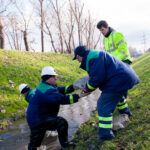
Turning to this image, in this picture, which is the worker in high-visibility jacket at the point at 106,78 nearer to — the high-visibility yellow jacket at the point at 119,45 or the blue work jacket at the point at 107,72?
the blue work jacket at the point at 107,72

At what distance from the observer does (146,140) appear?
326cm

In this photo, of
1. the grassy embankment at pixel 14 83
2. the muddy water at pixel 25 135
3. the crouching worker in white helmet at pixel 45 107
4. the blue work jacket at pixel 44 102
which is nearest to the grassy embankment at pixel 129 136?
the crouching worker in white helmet at pixel 45 107

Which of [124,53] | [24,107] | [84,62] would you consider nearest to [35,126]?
[84,62]

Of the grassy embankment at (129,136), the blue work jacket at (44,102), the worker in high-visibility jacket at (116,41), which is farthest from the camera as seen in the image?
the worker in high-visibility jacket at (116,41)

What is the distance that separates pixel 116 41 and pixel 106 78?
151 centimetres

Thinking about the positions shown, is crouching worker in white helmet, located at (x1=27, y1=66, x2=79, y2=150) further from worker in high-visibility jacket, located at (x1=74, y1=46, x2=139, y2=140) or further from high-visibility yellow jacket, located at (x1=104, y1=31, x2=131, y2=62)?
high-visibility yellow jacket, located at (x1=104, y1=31, x2=131, y2=62)

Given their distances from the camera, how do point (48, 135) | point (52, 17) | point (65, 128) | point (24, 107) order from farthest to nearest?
point (52, 17)
point (24, 107)
point (48, 135)
point (65, 128)

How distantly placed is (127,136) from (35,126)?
2126 millimetres

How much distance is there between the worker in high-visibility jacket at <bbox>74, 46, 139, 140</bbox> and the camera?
3.62m

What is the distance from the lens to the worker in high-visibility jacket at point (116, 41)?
15.4 feet

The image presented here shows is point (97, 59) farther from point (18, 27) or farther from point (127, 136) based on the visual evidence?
point (18, 27)

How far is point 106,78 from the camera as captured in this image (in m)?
3.76

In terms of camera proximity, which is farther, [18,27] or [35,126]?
[18,27]

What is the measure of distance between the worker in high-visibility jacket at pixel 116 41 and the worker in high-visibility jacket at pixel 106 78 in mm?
963
